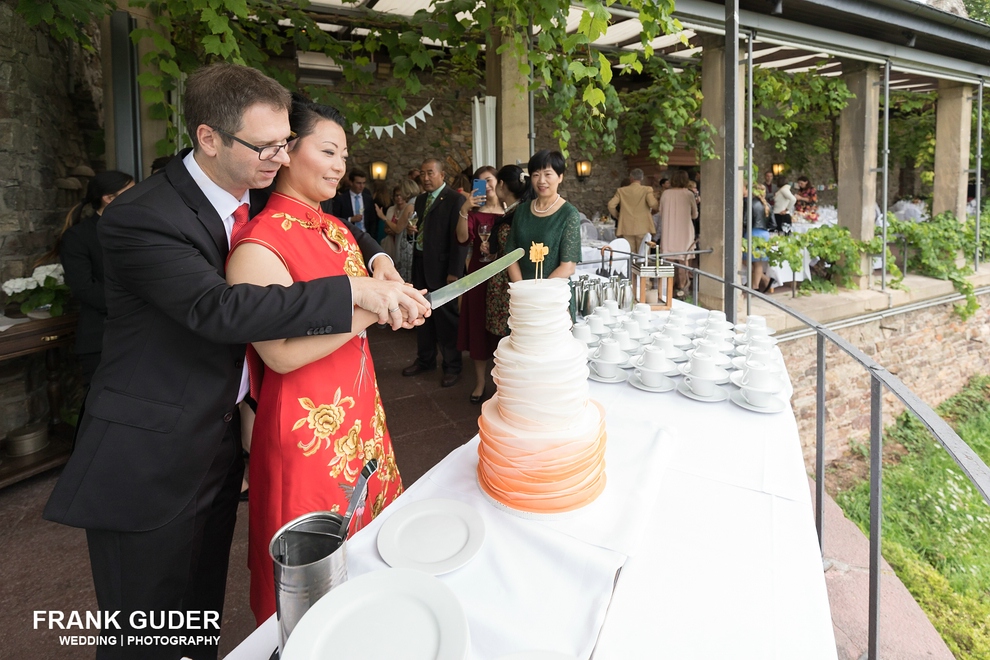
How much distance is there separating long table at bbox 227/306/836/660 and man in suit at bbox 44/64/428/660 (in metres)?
0.51

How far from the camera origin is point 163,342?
125 centimetres

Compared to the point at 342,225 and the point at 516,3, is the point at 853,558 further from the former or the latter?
the point at 516,3

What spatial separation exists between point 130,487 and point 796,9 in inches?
301

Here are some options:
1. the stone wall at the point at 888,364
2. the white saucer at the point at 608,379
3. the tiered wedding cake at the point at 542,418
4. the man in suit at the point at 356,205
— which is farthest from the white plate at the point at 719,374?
the man in suit at the point at 356,205

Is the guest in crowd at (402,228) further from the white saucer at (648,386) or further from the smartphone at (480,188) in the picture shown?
the white saucer at (648,386)

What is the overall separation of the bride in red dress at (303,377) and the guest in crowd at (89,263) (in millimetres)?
2290

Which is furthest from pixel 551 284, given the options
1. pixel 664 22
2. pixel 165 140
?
pixel 165 140

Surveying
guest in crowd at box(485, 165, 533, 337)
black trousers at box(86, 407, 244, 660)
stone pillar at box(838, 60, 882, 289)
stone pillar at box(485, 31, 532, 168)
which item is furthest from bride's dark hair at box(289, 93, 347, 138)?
stone pillar at box(838, 60, 882, 289)

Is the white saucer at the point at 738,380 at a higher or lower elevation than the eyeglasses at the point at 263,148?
lower

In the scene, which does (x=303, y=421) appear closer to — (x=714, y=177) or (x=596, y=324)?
(x=596, y=324)

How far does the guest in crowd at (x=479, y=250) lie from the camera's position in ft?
13.0

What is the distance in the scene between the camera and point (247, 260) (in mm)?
1252

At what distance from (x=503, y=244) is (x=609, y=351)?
5.83 feet

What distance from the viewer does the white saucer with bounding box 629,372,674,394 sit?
186 centimetres
